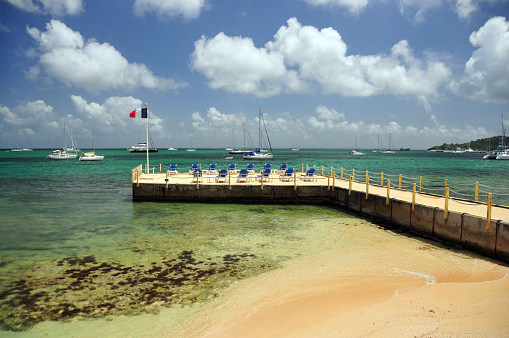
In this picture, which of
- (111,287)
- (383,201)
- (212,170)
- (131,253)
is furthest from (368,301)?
(212,170)

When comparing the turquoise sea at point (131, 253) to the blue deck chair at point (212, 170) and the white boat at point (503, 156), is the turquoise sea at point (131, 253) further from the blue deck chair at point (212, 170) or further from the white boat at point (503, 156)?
the white boat at point (503, 156)

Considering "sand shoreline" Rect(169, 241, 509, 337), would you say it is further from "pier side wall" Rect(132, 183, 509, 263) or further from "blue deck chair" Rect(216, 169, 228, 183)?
"blue deck chair" Rect(216, 169, 228, 183)

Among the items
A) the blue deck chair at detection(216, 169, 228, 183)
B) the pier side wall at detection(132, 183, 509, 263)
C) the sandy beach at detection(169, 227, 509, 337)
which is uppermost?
the blue deck chair at detection(216, 169, 228, 183)

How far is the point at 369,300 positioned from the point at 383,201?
9.41 meters

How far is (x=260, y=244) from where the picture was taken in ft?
40.4

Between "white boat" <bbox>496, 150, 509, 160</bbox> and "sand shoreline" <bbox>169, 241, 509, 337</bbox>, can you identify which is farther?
"white boat" <bbox>496, 150, 509, 160</bbox>

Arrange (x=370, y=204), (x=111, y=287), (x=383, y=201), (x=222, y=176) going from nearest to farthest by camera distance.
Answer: (x=111, y=287)
(x=383, y=201)
(x=370, y=204)
(x=222, y=176)

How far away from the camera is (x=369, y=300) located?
23.7 feet

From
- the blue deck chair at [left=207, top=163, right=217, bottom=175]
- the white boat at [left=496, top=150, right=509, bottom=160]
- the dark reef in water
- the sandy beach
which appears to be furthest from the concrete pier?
the white boat at [left=496, top=150, right=509, bottom=160]

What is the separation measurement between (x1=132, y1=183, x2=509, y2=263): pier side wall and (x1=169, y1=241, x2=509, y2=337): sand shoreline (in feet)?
2.53

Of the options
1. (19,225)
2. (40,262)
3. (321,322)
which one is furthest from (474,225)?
(19,225)

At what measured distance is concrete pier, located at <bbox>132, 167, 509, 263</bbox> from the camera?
33.1ft

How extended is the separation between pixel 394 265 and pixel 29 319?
9275 mm

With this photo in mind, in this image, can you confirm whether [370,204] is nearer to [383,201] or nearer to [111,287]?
[383,201]
